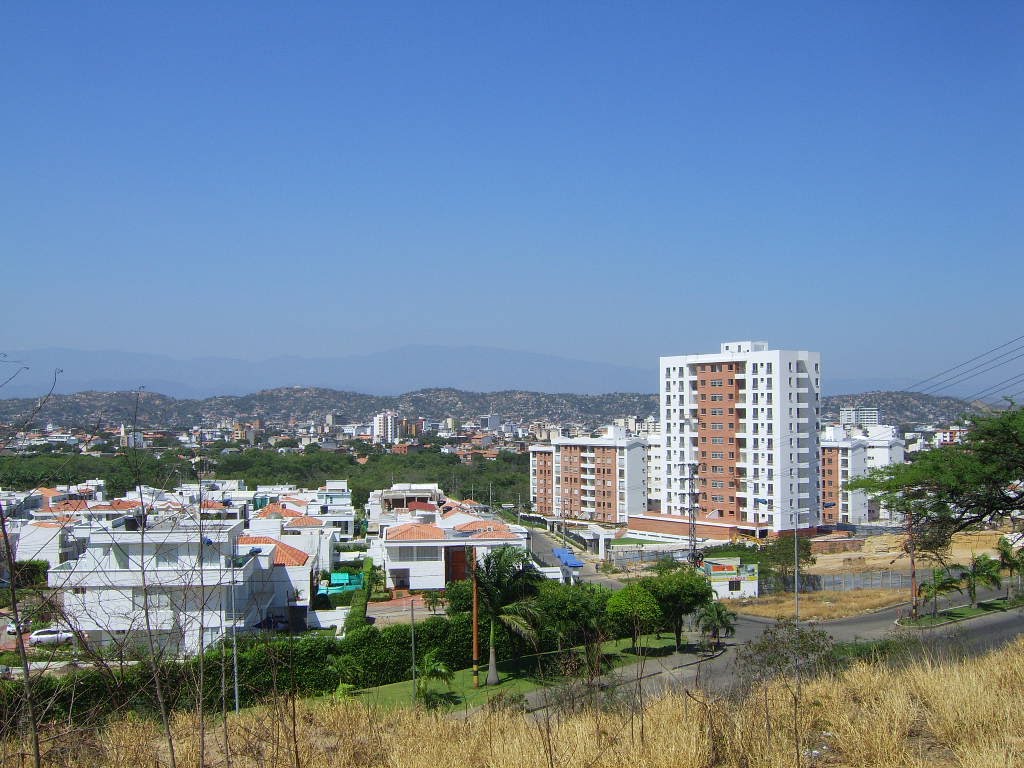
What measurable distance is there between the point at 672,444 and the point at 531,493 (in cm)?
1396

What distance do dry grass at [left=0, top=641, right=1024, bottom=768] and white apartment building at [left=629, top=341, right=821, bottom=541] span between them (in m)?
31.9

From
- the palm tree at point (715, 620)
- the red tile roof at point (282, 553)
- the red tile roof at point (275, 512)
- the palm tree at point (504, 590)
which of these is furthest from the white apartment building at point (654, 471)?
the palm tree at point (504, 590)

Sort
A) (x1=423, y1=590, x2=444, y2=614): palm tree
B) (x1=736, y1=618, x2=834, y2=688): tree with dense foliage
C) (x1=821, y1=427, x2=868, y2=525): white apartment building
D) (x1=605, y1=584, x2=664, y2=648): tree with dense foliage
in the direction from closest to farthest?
(x1=736, y1=618, x2=834, y2=688): tree with dense foliage → (x1=605, y1=584, x2=664, y2=648): tree with dense foliage → (x1=423, y1=590, x2=444, y2=614): palm tree → (x1=821, y1=427, x2=868, y2=525): white apartment building

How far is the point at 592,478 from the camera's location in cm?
4831

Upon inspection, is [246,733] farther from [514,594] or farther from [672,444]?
[672,444]

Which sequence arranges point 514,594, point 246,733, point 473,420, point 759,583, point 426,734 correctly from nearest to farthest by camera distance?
point 246,733 → point 426,734 → point 514,594 → point 759,583 → point 473,420

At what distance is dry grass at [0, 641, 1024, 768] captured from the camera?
154 inches

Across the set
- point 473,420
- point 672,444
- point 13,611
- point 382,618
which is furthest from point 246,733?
point 473,420

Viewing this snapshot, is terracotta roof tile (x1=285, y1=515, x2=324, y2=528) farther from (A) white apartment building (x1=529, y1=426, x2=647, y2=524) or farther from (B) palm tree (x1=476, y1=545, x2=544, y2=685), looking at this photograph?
(A) white apartment building (x1=529, y1=426, x2=647, y2=524)

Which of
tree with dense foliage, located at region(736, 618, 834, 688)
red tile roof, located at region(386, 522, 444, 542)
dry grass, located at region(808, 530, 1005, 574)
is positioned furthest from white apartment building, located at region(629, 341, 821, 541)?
tree with dense foliage, located at region(736, 618, 834, 688)

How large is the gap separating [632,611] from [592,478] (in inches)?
1325

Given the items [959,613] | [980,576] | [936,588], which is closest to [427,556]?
[936,588]

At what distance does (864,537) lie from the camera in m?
37.9

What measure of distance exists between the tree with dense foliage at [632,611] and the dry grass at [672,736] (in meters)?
9.66
